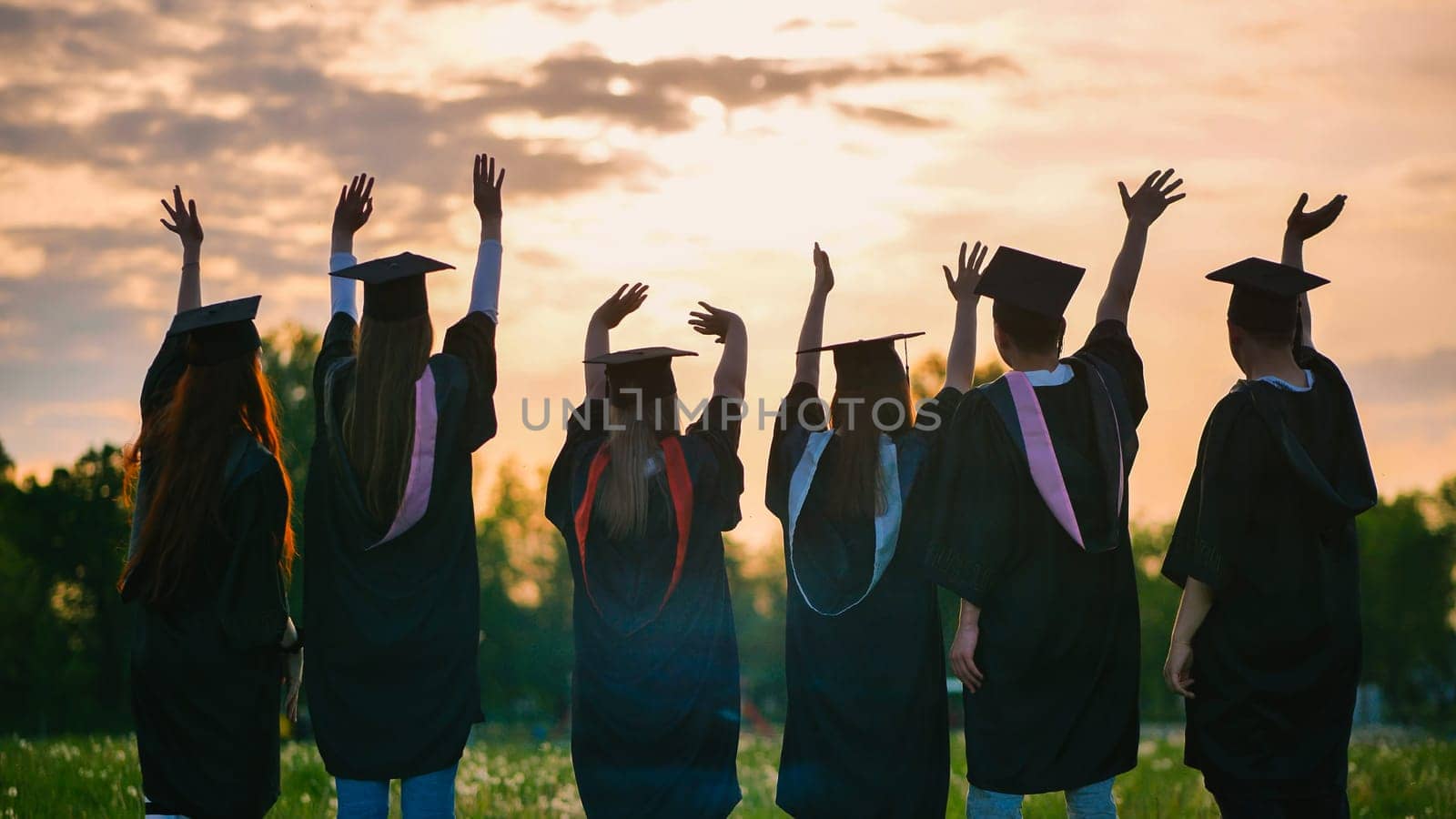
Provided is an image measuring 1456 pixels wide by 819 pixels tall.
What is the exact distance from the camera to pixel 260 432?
6.41 m

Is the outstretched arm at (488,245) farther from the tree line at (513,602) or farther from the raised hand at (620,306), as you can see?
the tree line at (513,602)

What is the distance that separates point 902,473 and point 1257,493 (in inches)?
59.1

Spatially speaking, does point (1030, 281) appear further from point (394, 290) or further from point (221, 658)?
point (221, 658)

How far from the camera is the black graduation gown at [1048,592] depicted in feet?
20.1

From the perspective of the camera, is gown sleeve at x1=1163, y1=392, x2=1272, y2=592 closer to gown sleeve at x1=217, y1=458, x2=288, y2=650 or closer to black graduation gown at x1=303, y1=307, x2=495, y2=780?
black graduation gown at x1=303, y1=307, x2=495, y2=780

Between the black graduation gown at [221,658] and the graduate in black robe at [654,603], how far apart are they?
4.25 ft

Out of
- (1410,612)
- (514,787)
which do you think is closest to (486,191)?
(514,787)

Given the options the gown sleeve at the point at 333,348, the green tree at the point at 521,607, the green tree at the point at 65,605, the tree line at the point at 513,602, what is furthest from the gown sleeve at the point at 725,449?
the green tree at the point at 521,607

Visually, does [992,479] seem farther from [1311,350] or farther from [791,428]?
[1311,350]

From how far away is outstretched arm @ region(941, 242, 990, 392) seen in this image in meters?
6.45

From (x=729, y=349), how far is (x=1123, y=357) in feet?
5.79

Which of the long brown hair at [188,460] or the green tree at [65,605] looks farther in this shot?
the green tree at [65,605]

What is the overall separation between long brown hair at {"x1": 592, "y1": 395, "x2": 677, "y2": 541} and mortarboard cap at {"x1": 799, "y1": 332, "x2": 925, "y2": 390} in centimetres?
81

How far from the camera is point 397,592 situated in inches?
247
